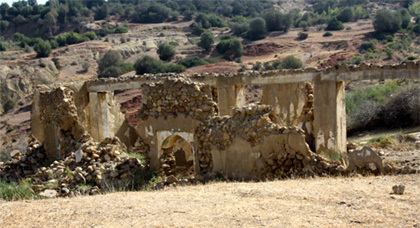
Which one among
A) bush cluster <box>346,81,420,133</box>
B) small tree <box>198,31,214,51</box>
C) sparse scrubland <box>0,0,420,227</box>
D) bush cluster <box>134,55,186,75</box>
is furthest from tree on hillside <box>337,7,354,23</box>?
bush cluster <box>346,81,420,133</box>

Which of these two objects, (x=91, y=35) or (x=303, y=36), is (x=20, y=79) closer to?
(x=91, y=35)

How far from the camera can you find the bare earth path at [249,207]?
570 cm

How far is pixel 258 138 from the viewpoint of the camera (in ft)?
30.2

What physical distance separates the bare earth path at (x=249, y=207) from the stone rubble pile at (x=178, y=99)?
264 cm

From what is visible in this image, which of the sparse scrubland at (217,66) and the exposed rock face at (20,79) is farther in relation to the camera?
the exposed rock face at (20,79)

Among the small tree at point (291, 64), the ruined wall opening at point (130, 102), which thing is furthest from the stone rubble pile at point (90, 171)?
the small tree at point (291, 64)

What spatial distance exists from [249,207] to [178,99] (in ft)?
15.8

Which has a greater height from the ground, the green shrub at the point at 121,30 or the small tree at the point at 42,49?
the green shrub at the point at 121,30

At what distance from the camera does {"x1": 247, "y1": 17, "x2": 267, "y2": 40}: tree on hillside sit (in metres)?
55.4

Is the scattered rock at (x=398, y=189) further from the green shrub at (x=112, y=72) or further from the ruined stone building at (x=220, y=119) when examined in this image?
the green shrub at (x=112, y=72)

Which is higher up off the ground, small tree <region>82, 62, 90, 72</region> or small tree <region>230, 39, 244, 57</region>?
small tree <region>230, 39, 244, 57</region>

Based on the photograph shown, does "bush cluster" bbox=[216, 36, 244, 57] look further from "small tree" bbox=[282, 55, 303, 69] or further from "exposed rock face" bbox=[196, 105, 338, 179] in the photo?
"exposed rock face" bbox=[196, 105, 338, 179]

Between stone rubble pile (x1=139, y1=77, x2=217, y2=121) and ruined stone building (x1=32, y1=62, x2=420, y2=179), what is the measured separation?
23mm

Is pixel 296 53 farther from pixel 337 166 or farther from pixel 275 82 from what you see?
pixel 337 166
